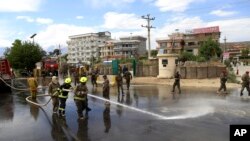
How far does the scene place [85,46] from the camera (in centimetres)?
19100

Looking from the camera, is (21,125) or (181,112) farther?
(181,112)

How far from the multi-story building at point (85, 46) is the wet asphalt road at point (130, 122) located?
165 m

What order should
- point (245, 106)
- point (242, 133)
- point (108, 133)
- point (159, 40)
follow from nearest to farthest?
1. point (242, 133)
2. point (108, 133)
3. point (245, 106)
4. point (159, 40)

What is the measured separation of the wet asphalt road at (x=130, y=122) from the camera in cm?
1131

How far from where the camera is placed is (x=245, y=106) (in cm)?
1764

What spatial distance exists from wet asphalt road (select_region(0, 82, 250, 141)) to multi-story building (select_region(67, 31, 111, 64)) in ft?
542

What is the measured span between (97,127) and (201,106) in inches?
267

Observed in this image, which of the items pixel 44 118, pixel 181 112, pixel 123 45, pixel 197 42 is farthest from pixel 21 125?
pixel 123 45

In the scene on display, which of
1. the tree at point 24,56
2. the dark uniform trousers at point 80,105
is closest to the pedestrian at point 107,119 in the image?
the dark uniform trousers at point 80,105

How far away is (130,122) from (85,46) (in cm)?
17896

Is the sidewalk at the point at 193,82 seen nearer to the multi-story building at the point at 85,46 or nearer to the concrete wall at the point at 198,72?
the concrete wall at the point at 198,72

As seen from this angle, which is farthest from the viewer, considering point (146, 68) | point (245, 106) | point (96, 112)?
point (146, 68)

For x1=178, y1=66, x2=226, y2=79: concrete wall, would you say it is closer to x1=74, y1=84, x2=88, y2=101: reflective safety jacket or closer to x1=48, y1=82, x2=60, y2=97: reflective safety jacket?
x1=48, y1=82, x2=60, y2=97: reflective safety jacket

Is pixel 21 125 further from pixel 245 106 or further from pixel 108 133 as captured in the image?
pixel 245 106
